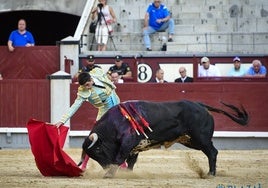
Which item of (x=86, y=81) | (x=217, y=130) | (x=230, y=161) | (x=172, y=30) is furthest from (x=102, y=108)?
(x=172, y=30)

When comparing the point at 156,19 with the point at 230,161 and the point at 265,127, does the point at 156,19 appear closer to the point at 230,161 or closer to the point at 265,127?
the point at 265,127

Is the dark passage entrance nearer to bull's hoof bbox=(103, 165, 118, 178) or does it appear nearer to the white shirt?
the white shirt

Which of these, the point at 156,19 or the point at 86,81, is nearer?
the point at 86,81

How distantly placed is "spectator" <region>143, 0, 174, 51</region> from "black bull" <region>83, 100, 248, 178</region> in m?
5.96

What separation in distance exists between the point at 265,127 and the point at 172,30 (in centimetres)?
230

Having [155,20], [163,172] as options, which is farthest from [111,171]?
[155,20]

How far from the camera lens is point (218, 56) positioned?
55.3 feet

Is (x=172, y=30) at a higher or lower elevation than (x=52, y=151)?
higher

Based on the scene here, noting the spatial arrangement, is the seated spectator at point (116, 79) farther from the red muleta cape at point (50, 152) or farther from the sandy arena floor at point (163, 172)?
the red muleta cape at point (50, 152)

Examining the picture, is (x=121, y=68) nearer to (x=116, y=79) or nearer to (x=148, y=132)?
(x=116, y=79)

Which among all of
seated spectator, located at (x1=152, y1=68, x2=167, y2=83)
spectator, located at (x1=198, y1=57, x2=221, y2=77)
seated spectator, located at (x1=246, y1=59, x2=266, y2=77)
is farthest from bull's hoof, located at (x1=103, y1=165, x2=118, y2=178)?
seated spectator, located at (x1=246, y1=59, x2=266, y2=77)

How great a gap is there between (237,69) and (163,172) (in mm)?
4802

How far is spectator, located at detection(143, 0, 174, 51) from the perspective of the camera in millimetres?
17297

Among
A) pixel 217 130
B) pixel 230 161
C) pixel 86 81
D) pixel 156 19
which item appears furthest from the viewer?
pixel 156 19
